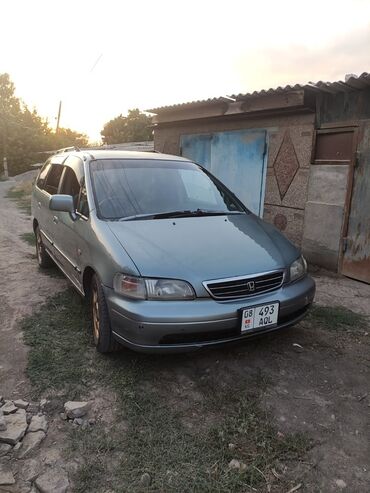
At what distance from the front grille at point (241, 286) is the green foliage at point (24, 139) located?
100ft

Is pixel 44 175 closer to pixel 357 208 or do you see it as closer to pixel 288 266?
pixel 288 266

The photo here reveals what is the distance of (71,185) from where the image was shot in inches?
169

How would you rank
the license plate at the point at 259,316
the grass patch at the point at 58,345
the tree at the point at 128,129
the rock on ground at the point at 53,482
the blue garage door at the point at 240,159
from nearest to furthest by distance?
the rock on ground at the point at 53,482
the license plate at the point at 259,316
the grass patch at the point at 58,345
the blue garage door at the point at 240,159
the tree at the point at 128,129

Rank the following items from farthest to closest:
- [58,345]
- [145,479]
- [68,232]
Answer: [68,232]
[58,345]
[145,479]

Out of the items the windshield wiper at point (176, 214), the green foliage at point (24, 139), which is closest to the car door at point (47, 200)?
the windshield wiper at point (176, 214)

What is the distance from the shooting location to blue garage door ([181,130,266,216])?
700cm

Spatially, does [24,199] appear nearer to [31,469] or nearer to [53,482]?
[31,469]

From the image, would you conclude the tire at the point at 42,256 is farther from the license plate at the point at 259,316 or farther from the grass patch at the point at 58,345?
the license plate at the point at 259,316

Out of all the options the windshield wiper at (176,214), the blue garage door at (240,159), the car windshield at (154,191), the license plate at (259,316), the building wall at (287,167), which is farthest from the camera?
the blue garage door at (240,159)

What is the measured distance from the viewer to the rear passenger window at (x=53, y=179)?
4.86 metres

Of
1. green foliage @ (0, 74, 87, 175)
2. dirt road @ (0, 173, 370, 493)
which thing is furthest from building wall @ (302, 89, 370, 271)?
green foliage @ (0, 74, 87, 175)

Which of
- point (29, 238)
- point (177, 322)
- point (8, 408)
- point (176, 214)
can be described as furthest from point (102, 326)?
point (29, 238)

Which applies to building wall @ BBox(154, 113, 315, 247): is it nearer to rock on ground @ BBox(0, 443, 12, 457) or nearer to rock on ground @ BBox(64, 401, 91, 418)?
rock on ground @ BBox(64, 401, 91, 418)

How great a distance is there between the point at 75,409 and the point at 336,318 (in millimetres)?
2745
